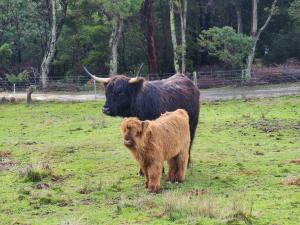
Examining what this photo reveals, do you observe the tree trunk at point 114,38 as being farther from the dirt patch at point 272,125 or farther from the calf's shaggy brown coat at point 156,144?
the calf's shaggy brown coat at point 156,144

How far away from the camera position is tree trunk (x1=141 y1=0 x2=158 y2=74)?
3547 cm

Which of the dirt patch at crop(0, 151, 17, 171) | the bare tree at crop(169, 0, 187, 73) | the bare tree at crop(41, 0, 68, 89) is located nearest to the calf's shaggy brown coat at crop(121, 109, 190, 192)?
the dirt patch at crop(0, 151, 17, 171)

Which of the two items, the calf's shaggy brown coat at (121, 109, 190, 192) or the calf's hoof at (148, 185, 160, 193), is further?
the calf's hoof at (148, 185, 160, 193)

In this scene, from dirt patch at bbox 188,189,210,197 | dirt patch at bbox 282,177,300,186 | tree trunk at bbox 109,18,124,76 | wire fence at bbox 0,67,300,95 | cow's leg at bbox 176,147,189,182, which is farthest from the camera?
tree trunk at bbox 109,18,124,76

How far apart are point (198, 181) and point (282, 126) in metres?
7.99

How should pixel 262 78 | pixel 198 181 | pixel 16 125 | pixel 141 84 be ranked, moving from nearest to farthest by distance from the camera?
pixel 198 181 < pixel 141 84 < pixel 16 125 < pixel 262 78

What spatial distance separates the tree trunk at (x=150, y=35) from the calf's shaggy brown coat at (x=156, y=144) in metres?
25.4

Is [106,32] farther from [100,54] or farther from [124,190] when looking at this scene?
[124,190]

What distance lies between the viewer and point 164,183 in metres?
10.4

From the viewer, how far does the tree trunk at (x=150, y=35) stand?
116 ft

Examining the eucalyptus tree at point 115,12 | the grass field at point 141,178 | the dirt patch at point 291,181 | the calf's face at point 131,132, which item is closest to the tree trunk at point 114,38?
the eucalyptus tree at point 115,12

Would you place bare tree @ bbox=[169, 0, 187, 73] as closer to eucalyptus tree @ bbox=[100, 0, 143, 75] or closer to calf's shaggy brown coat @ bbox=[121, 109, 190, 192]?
eucalyptus tree @ bbox=[100, 0, 143, 75]

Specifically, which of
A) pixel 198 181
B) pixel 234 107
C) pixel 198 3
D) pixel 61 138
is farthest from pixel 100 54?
pixel 198 181

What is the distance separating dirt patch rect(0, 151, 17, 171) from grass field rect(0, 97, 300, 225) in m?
0.01
